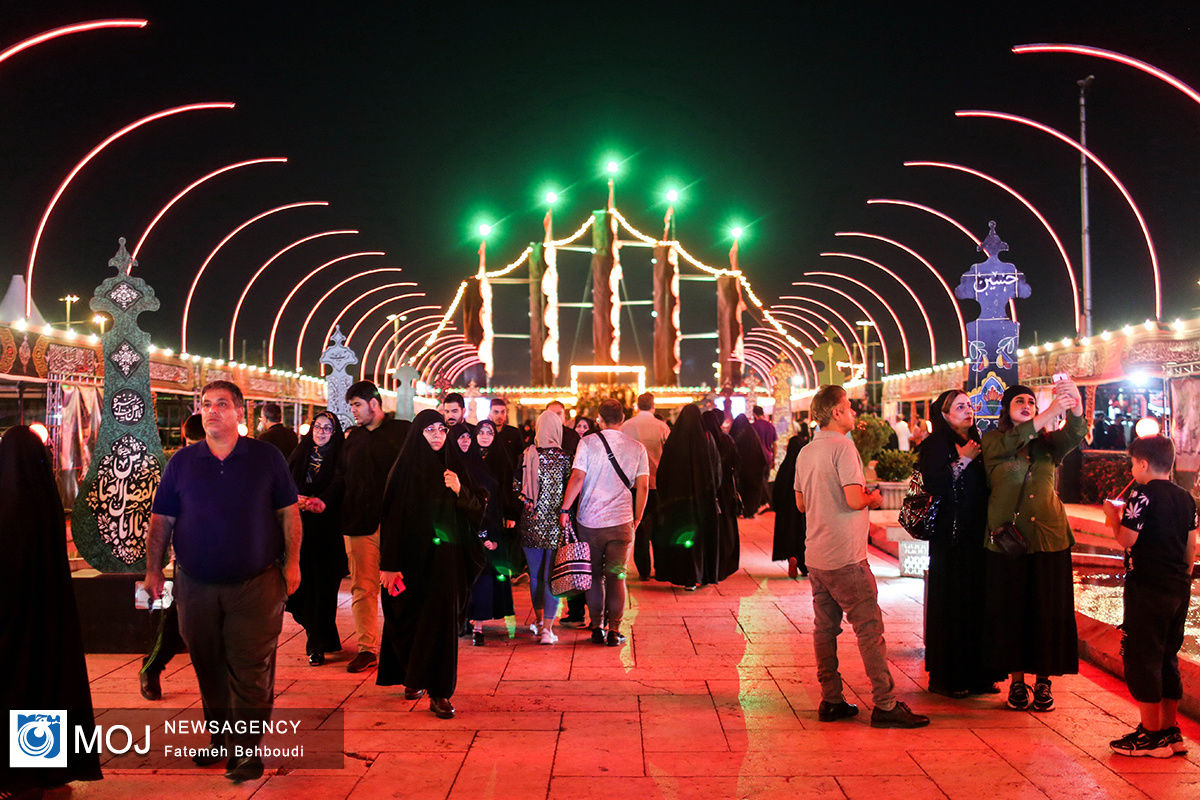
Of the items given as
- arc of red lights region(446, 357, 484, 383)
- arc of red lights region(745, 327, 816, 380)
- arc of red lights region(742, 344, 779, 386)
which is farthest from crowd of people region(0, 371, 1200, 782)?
arc of red lights region(446, 357, 484, 383)

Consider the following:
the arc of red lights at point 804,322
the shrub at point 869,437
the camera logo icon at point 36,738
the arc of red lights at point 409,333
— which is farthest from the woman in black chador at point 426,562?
the arc of red lights at point 409,333

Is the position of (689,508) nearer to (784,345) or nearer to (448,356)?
(784,345)

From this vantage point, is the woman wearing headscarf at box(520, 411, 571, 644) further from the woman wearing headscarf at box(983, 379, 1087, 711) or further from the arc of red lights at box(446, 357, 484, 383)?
the arc of red lights at box(446, 357, 484, 383)

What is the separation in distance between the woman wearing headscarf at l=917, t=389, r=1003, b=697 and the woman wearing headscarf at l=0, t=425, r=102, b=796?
14.7 feet

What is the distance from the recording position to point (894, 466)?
16328mm

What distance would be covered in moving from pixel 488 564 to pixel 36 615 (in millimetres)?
3932

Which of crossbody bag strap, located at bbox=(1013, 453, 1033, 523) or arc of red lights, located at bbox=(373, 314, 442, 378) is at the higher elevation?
arc of red lights, located at bbox=(373, 314, 442, 378)

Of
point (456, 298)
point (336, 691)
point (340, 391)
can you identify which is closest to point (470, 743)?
point (336, 691)

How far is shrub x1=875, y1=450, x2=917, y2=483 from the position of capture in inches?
644

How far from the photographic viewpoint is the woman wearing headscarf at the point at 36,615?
15.7 feet

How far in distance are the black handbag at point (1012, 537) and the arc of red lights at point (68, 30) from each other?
384 inches

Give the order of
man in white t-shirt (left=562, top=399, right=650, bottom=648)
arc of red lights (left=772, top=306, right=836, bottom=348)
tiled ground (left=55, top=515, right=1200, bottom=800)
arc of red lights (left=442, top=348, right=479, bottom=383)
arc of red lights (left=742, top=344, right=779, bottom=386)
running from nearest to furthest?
tiled ground (left=55, top=515, right=1200, bottom=800) < man in white t-shirt (left=562, top=399, right=650, bottom=648) < arc of red lights (left=772, top=306, right=836, bottom=348) < arc of red lights (left=742, top=344, right=779, bottom=386) < arc of red lights (left=442, top=348, right=479, bottom=383)

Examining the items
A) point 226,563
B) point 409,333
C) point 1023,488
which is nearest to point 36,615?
point 226,563

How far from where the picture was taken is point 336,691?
22.5 feet
